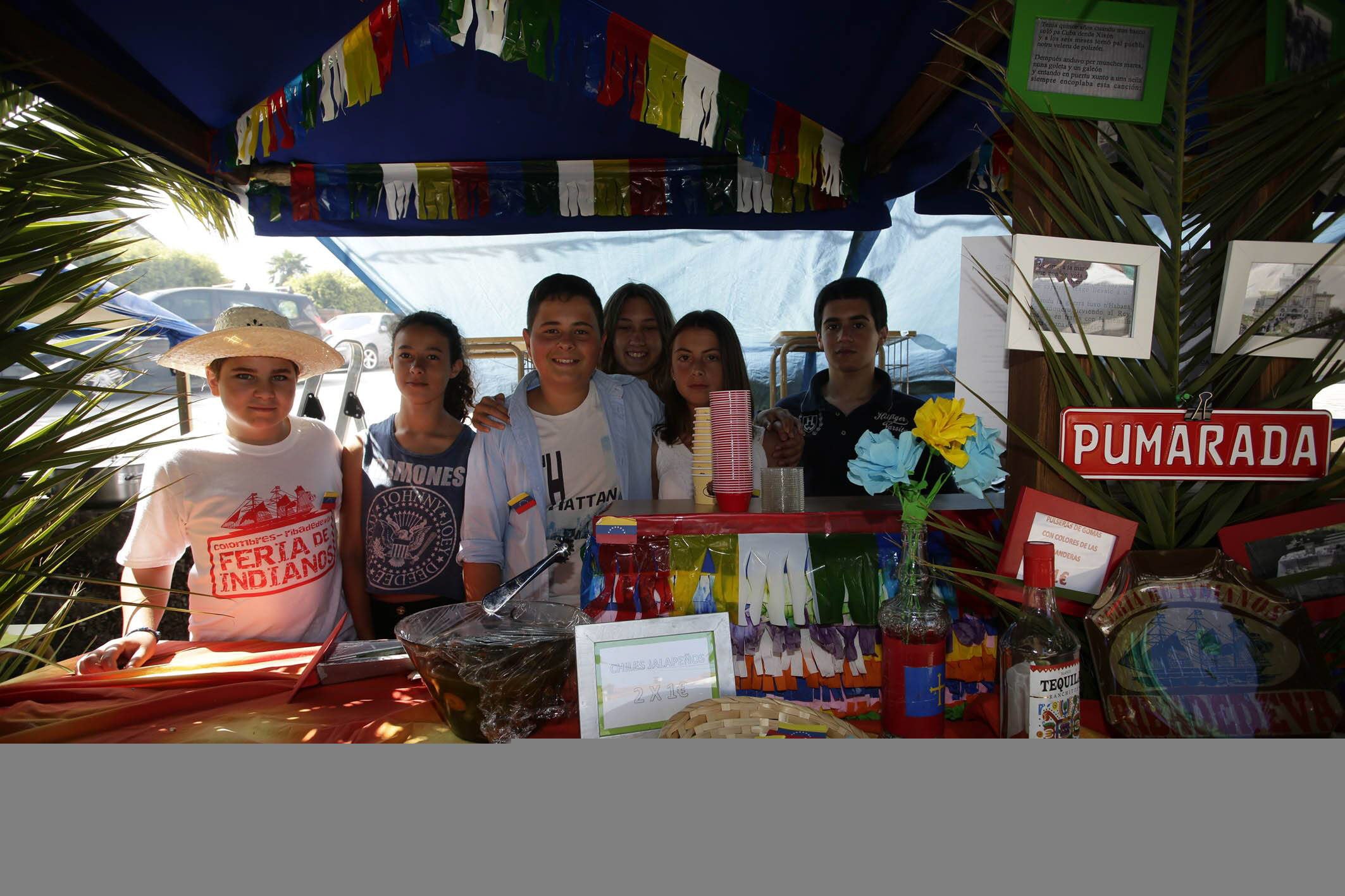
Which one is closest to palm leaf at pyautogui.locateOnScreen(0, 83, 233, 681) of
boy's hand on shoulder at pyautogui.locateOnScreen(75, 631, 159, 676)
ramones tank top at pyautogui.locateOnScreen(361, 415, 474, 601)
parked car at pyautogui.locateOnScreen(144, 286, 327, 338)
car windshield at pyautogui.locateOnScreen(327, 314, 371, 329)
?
boy's hand on shoulder at pyautogui.locateOnScreen(75, 631, 159, 676)

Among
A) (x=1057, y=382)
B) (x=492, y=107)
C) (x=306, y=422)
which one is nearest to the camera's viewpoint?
(x=1057, y=382)

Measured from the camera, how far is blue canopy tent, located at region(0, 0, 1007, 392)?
7.10 ft

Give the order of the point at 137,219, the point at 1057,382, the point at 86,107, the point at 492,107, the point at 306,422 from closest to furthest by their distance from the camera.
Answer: the point at 1057,382
the point at 137,219
the point at 86,107
the point at 306,422
the point at 492,107

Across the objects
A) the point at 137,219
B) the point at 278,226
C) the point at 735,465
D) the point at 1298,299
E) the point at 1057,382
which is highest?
the point at 278,226

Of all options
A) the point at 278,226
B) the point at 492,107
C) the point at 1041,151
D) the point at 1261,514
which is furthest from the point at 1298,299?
the point at 278,226

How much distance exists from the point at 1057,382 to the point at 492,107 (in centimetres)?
239

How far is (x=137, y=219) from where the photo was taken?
1.42 metres

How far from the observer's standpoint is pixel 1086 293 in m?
1.21

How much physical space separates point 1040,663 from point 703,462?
2.37ft

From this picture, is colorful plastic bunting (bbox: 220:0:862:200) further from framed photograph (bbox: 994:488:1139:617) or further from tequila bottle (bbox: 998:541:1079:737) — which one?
tequila bottle (bbox: 998:541:1079:737)

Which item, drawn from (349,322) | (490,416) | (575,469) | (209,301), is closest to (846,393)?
(575,469)

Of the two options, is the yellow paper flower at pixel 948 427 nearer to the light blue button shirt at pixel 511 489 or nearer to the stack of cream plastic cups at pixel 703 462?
the stack of cream plastic cups at pixel 703 462

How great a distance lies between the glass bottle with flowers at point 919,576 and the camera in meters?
1.17

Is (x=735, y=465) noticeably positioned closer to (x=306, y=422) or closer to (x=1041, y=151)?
(x=1041, y=151)
